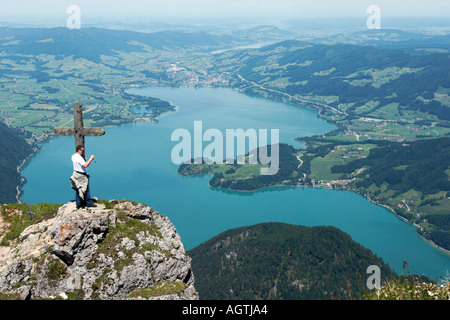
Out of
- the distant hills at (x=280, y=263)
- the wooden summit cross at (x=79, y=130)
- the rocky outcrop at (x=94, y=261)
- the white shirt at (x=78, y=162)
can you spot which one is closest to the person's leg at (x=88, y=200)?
the rocky outcrop at (x=94, y=261)

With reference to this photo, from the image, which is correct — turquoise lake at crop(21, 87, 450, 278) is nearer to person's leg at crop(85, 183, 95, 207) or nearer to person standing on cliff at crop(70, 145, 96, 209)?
person's leg at crop(85, 183, 95, 207)

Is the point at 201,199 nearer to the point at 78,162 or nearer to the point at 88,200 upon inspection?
the point at 88,200

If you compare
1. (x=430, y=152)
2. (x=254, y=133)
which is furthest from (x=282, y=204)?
(x=430, y=152)

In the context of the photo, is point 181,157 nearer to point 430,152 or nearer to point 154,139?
point 154,139

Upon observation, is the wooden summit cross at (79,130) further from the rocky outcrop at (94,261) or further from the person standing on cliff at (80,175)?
the rocky outcrop at (94,261)
